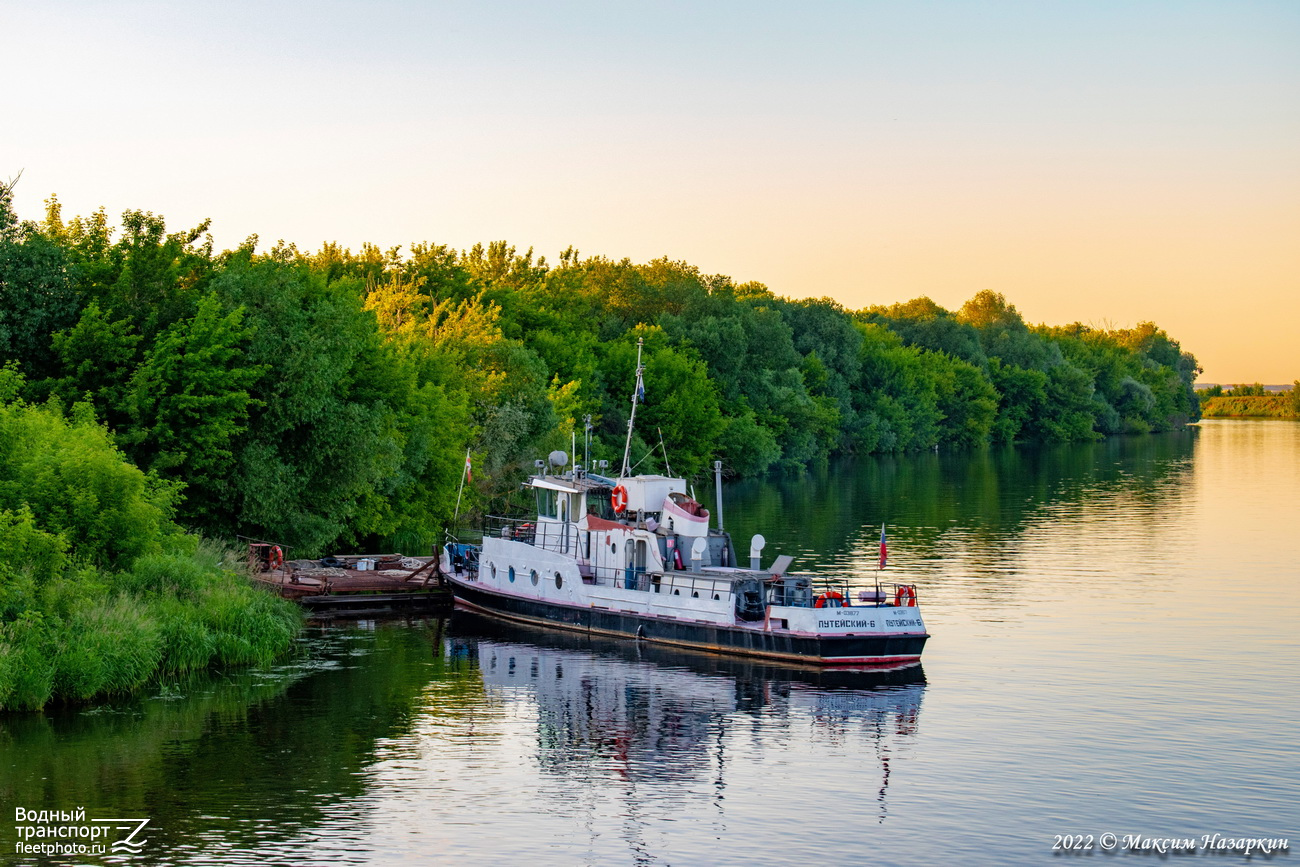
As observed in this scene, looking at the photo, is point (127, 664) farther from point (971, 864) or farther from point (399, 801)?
point (971, 864)

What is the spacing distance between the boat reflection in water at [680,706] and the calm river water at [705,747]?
116 mm

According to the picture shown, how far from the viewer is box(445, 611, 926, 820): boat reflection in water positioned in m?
31.7

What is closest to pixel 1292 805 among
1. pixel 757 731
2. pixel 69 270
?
pixel 757 731

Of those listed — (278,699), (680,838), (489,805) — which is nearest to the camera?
(680,838)

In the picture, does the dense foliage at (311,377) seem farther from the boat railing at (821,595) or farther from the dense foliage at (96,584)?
the boat railing at (821,595)

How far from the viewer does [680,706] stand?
121 feet

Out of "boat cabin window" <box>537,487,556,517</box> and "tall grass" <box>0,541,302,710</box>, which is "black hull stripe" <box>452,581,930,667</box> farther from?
"tall grass" <box>0,541,302,710</box>

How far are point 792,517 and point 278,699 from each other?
53833 mm

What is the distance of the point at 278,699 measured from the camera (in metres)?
36.3

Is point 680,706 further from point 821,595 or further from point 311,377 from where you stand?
point 311,377

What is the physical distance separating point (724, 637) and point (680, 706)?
21.2ft

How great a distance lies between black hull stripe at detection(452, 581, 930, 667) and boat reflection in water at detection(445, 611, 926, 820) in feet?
1.23

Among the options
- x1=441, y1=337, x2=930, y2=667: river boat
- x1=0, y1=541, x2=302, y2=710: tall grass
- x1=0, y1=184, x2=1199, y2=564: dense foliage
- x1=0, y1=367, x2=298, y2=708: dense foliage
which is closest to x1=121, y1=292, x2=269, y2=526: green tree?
x1=0, y1=184, x2=1199, y2=564: dense foliage

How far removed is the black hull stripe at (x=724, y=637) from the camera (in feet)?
135
